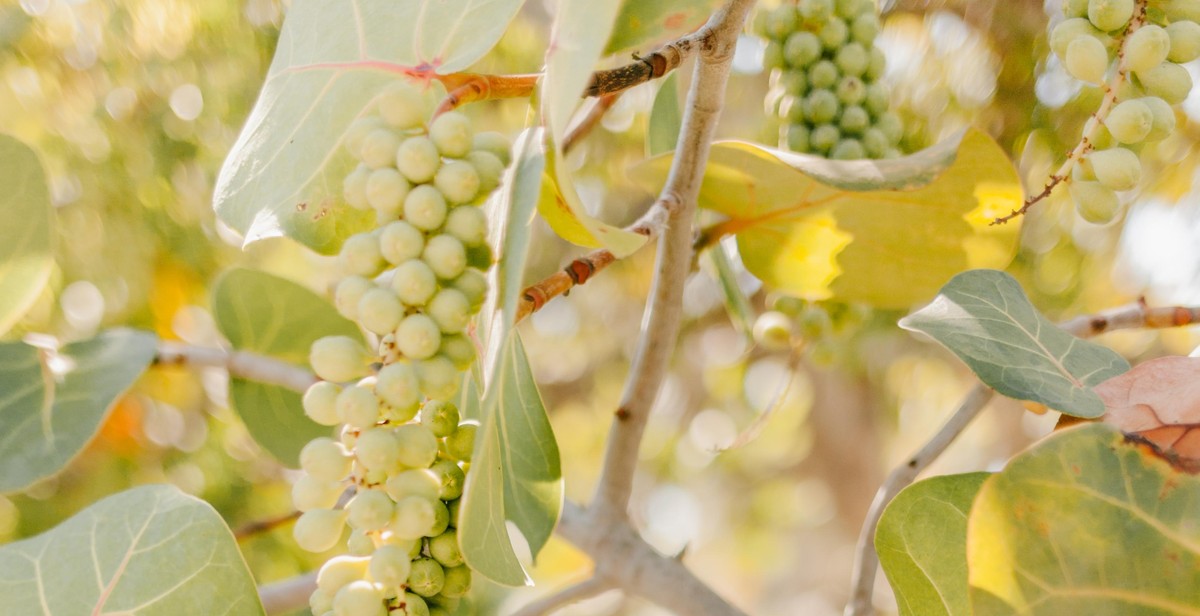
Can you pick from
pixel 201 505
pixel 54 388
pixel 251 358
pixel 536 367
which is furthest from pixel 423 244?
pixel 536 367

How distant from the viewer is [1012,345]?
46 centimetres

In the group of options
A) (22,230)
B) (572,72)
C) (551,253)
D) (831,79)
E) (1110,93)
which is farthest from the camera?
(551,253)

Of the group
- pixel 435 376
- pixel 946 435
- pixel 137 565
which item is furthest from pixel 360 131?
pixel 946 435

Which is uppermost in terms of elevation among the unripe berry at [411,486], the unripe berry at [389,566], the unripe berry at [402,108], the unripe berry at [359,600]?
the unripe berry at [402,108]

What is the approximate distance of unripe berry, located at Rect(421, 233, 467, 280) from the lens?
39cm

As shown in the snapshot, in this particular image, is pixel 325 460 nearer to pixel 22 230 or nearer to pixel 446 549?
pixel 446 549

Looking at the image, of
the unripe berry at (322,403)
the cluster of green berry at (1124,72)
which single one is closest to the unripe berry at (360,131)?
the unripe berry at (322,403)

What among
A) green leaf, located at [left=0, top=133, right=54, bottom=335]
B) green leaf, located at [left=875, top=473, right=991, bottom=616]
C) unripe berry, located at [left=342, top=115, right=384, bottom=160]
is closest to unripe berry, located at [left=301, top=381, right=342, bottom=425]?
unripe berry, located at [left=342, top=115, right=384, bottom=160]

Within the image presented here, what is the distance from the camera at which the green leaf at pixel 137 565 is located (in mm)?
433

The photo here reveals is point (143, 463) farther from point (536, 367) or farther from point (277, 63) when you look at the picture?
point (277, 63)

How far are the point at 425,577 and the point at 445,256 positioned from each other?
0.46 ft

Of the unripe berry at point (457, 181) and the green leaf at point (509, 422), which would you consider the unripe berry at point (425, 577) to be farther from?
the unripe berry at point (457, 181)

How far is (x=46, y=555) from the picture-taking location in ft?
1.50

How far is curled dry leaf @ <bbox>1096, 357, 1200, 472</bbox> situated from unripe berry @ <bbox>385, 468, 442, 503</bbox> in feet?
0.95
